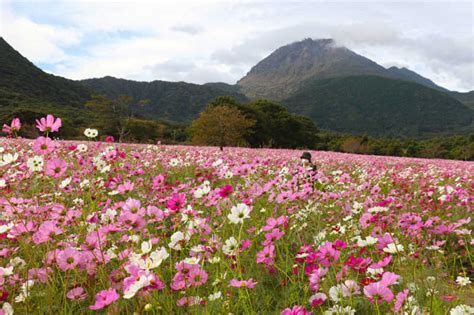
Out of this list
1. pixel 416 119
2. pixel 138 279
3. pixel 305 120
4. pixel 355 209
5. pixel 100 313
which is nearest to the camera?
pixel 138 279

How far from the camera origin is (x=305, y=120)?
58094mm

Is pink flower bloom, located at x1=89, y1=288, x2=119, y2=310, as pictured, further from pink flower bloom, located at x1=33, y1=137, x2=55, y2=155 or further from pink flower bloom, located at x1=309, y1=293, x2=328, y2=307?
pink flower bloom, located at x1=33, y1=137, x2=55, y2=155

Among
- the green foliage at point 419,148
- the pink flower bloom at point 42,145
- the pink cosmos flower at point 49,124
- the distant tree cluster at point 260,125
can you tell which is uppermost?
the distant tree cluster at point 260,125

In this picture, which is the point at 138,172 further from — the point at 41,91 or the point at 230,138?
the point at 41,91

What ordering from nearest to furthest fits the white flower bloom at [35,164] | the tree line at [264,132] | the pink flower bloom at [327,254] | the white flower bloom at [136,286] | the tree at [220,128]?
1. the white flower bloom at [136,286]
2. the pink flower bloom at [327,254]
3. the white flower bloom at [35,164]
4. the tree at [220,128]
5. the tree line at [264,132]

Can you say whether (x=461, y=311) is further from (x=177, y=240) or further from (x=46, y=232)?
(x=46, y=232)

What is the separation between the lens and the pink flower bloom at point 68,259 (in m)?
1.59

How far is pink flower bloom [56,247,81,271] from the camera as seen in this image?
1588 mm

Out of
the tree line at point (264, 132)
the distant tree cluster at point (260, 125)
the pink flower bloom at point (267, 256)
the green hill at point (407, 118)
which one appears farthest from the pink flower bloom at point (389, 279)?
the green hill at point (407, 118)

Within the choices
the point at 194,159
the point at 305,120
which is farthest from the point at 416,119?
the point at 194,159

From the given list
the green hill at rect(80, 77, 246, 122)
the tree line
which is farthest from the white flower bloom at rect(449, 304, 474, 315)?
the green hill at rect(80, 77, 246, 122)

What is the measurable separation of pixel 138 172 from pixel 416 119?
198 metres

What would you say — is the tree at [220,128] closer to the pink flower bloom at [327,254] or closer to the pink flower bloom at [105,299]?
the pink flower bloom at [327,254]

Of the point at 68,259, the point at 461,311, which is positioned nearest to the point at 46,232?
the point at 68,259
